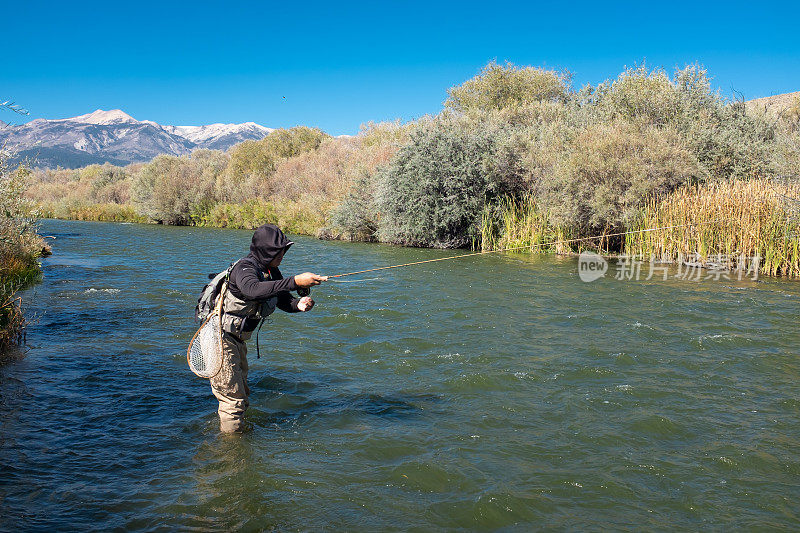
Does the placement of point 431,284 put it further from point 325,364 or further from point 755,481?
point 755,481

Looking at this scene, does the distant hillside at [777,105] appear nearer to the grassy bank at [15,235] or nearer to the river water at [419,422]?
the river water at [419,422]

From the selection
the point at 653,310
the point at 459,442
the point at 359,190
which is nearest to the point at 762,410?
the point at 459,442

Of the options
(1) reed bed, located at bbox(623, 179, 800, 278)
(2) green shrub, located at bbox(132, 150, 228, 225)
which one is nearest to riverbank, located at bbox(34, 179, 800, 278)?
(1) reed bed, located at bbox(623, 179, 800, 278)

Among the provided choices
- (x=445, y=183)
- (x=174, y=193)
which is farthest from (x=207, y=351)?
(x=174, y=193)

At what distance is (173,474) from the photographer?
4.99 m

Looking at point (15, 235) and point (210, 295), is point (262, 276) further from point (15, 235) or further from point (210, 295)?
point (15, 235)

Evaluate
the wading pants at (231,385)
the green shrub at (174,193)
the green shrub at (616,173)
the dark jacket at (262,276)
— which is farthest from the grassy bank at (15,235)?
the green shrub at (174,193)

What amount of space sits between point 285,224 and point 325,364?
31.2m

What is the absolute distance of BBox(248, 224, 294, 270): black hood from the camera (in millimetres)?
5367

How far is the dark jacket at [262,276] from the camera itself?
5.01 meters

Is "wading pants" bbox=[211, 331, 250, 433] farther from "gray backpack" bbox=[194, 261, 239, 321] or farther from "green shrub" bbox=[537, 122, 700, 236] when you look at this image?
"green shrub" bbox=[537, 122, 700, 236]

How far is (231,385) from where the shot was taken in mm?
5617

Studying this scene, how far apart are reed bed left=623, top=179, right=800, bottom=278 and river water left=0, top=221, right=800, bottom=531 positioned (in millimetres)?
5267

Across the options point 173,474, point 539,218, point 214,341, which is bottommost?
point 173,474
